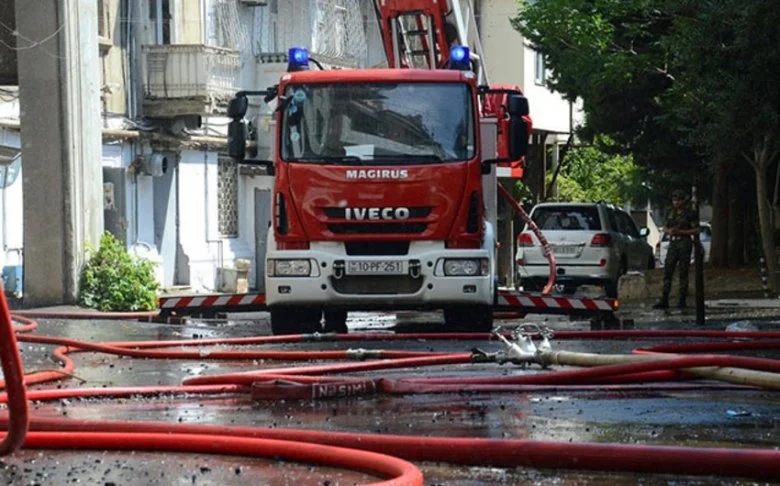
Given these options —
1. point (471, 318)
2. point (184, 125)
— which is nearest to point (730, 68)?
point (471, 318)

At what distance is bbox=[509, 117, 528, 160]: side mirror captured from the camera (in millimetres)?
15078

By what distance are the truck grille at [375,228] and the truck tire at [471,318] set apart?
98 centimetres

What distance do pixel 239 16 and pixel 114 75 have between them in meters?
5.33

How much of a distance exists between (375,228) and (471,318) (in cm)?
151

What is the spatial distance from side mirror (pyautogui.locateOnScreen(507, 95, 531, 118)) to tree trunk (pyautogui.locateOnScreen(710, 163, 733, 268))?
634 inches

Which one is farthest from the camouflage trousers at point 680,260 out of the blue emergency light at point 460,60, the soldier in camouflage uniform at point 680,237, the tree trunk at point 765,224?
the blue emergency light at point 460,60

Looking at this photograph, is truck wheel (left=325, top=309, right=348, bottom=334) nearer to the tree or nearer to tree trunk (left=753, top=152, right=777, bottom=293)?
the tree

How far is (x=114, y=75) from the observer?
3088 cm

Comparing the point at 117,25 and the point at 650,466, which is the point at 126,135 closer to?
the point at 117,25

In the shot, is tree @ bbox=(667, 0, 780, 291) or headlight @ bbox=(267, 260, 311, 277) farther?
tree @ bbox=(667, 0, 780, 291)

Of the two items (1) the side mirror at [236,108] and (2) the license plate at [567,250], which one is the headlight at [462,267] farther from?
(2) the license plate at [567,250]

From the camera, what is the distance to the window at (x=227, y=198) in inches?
1406

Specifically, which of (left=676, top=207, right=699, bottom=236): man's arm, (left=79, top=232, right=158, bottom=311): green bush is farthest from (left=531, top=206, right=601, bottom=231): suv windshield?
(left=79, top=232, right=158, bottom=311): green bush

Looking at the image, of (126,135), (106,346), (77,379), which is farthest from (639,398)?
(126,135)
